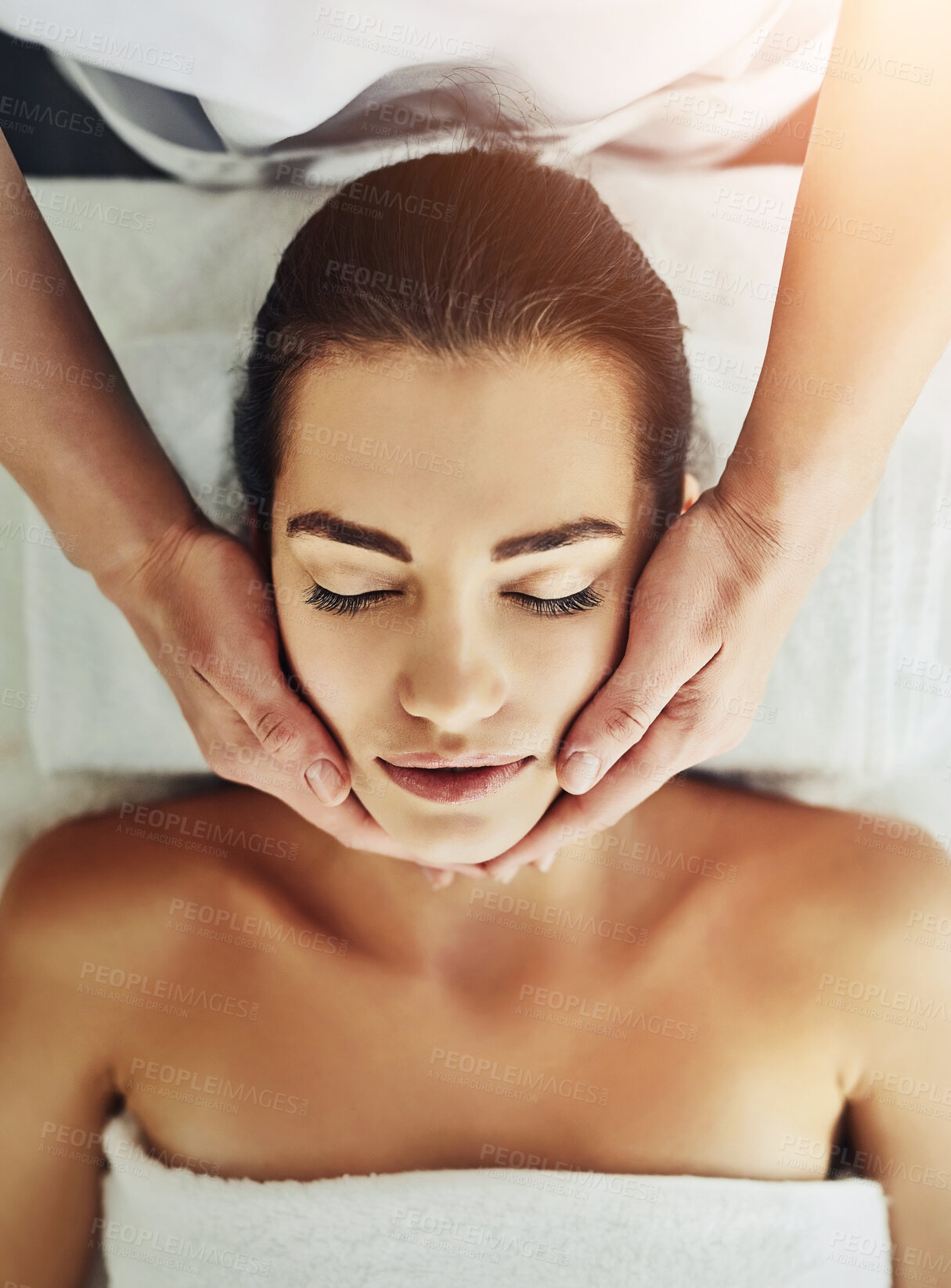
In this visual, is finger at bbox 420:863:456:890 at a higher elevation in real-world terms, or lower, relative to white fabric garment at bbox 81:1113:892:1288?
higher

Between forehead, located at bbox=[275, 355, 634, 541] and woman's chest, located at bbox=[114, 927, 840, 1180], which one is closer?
forehead, located at bbox=[275, 355, 634, 541]

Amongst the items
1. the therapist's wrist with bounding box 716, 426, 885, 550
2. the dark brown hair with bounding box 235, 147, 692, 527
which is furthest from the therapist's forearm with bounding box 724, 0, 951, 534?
the dark brown hair with bounding box 235, 147, 692, 527

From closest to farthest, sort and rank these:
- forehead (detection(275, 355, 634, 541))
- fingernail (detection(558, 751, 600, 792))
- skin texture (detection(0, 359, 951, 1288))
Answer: forehead (detection(275, 355, 634, 541)) < fingernail (detection(558, 751, 600, 792)) < skin texture (detection(0, 359, 951, 1288))

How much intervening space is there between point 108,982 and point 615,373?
0.82 meters

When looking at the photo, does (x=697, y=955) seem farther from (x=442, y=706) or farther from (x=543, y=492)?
(x=543, y=492)

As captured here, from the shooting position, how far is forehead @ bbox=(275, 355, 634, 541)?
752mm

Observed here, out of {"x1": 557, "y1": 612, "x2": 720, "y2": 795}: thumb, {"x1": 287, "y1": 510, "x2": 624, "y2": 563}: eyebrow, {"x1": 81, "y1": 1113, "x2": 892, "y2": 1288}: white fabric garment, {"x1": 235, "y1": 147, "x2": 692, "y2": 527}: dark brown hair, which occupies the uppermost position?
{"x1": 235, "y1": 147, "x2": 692, "y2": 527}: dark brown hair

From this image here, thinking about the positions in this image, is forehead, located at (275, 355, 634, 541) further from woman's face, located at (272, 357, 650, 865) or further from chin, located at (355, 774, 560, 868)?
chin, located at (355, 774, 560, 868)

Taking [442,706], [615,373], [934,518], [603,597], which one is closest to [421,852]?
[442,706]

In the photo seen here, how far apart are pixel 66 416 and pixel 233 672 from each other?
1.06 feet

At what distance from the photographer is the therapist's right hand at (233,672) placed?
892 mm

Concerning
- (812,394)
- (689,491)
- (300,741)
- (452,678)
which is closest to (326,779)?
(300,741)

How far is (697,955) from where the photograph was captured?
1.00 metres

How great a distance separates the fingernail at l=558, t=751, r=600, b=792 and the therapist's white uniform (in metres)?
0.60
